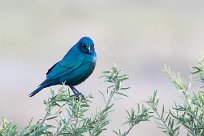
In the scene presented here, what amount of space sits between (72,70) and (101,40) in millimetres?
17584

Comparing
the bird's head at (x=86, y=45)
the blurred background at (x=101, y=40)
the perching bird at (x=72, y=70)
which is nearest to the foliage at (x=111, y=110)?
the perching bird at (x=72, y=70)

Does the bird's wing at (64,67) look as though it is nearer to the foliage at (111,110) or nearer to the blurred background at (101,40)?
the foliage at (111,110)

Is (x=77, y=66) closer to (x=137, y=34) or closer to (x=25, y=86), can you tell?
(x=25, y=86)

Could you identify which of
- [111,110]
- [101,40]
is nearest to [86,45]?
[111,110]

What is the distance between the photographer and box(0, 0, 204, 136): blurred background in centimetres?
1781

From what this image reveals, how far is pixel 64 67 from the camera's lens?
16.0ft

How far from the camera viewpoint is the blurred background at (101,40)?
1781cm

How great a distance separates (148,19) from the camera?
2538cm

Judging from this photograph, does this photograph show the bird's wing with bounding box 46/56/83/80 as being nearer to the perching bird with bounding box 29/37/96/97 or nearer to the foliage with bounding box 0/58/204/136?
the perching bird with bounding box 29/37/96/97

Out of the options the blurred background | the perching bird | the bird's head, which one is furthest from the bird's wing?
the blurred background

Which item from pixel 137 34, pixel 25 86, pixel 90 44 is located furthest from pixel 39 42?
pixel 90 44

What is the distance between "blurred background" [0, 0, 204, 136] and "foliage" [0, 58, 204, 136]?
12064 mm

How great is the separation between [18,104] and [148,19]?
9.45m

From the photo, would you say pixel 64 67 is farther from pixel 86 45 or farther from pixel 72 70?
pixel 86 45
